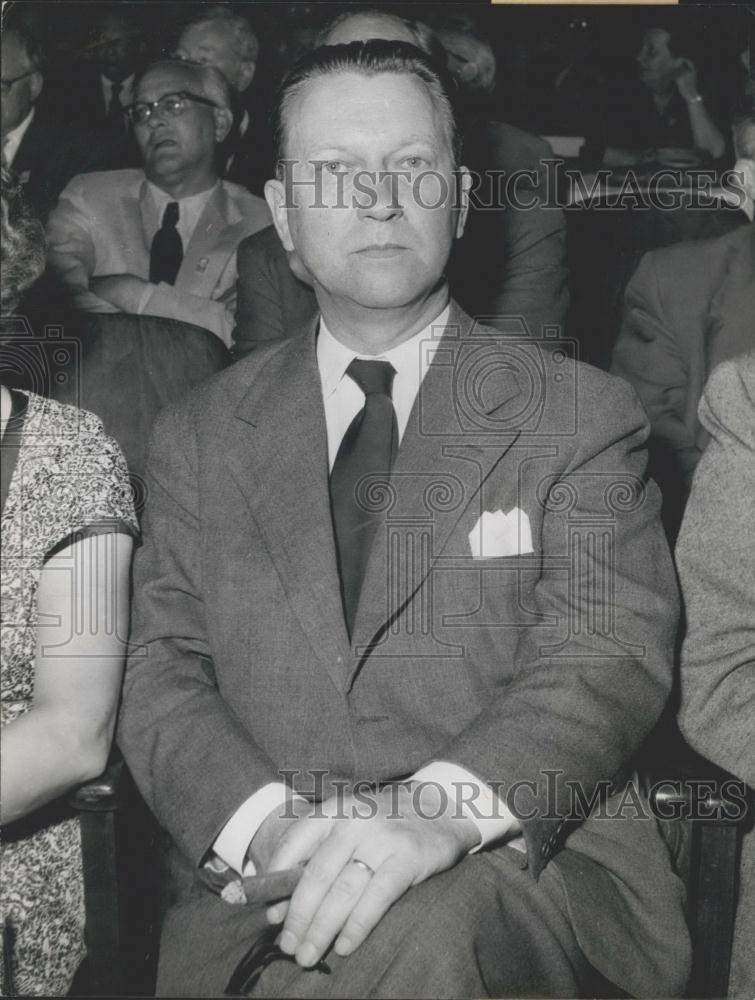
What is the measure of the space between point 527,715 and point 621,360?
995 millimetres

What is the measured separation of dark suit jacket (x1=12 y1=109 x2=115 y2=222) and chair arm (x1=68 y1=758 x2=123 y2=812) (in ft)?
3.59

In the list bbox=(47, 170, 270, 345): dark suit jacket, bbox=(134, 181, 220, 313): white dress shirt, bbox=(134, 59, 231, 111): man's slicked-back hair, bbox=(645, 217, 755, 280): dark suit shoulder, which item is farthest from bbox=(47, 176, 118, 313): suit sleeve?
bbox=(645, 217, 755, 280): dark suit shoulder

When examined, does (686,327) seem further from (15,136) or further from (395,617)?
(15,136)

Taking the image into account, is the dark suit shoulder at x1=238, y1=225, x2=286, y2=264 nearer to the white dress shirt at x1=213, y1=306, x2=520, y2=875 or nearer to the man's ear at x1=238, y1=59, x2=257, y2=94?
the man's ear at x1=238, y1=59, x2=257, y2=94

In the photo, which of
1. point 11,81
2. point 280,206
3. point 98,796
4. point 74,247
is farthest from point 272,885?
point 74,247

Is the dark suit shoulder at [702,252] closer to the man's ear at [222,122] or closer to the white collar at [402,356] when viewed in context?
the white collar at [402,356]

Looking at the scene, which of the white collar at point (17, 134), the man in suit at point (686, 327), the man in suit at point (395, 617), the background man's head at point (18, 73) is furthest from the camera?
the man in suit at point (686, 327)

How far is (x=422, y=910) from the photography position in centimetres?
108

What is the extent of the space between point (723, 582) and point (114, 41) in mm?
1400

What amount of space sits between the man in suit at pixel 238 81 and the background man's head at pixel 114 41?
0.23 meters

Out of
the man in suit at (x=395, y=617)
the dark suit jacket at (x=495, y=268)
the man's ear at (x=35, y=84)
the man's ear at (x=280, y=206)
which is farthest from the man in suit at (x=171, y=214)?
the man in suit at (x=395, y=617)

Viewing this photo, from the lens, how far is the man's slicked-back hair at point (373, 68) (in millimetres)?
Answer: 1333

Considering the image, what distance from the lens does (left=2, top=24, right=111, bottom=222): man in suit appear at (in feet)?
5.10

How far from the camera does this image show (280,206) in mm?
1473
